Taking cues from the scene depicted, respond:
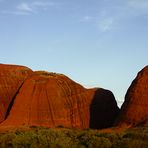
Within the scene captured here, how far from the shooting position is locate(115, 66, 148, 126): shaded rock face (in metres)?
60.4

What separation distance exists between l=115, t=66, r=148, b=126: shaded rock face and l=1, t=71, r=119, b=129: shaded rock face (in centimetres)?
1150

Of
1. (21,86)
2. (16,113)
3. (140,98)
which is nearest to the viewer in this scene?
(140,98)

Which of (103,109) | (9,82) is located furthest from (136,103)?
(9,82)

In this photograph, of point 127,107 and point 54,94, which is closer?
point 127,107

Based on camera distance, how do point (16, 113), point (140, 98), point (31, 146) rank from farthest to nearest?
point (16, 113)
point (140, 98)
point (31, 146)

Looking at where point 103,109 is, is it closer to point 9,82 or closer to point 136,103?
point 136,103

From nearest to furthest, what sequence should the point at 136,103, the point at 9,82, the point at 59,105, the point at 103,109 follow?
the point at 136,103 < the point at 59,105 < the point at 103,109 < the point at 9,82

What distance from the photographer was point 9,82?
7875 cm

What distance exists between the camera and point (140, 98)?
62688mm

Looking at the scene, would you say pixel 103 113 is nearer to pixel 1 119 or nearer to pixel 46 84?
pixel 46 84

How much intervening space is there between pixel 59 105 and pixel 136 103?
16293 mm

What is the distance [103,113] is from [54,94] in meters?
9.31

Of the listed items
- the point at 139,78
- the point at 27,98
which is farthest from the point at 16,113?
the point at 139,78

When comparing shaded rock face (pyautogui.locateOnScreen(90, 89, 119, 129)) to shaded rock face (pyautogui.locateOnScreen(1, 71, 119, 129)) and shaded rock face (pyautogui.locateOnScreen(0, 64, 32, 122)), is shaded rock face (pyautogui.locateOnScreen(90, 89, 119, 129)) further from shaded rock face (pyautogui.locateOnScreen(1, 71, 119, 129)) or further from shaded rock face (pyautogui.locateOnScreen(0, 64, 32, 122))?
shaded rock face (pyautogui.locateOnScreen(0, 64, 32, 122))
